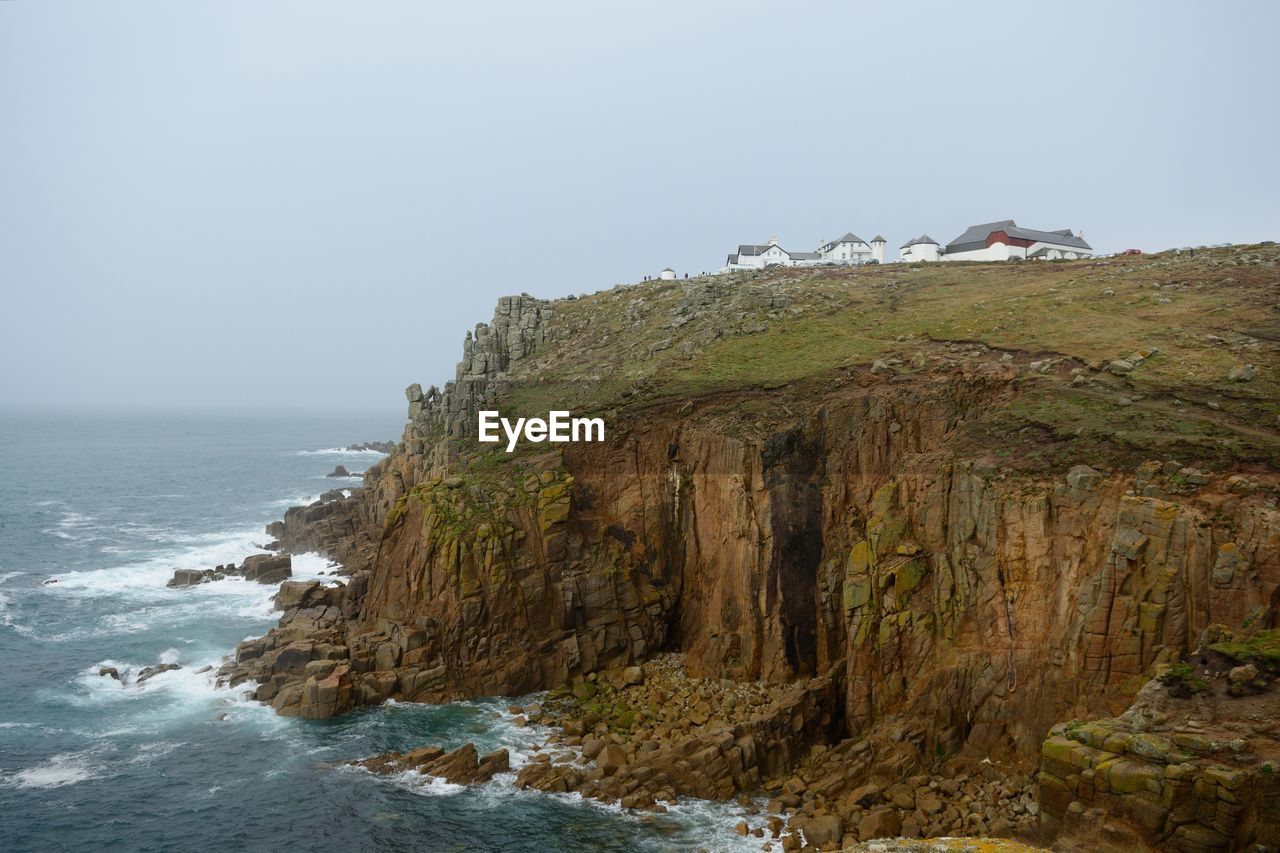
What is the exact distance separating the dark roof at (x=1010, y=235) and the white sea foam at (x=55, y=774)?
73.4 m

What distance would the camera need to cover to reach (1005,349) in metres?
39.3

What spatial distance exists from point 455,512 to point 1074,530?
28.0 m

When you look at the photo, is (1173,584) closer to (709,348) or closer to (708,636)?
(708,636)

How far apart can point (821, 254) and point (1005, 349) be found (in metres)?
58.2

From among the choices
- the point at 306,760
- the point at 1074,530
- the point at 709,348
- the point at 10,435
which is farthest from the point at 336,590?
the point at 10,435

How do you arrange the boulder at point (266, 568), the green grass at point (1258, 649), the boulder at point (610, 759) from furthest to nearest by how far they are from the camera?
the boulder at point (266, 568)
the boulder at point (610, 759)
the green grass at point (1258, 649)

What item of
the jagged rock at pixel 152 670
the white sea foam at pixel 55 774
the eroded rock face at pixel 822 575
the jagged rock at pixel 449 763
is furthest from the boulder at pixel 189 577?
the jagged rock at pixel 449 763

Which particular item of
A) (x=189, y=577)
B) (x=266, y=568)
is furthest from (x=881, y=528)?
(x=189, y=577)

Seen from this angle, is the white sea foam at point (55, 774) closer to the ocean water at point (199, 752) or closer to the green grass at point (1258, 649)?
the ocean water at point (199, 752)

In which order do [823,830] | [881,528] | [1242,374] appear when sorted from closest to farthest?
[823,830], [1242,374], [881,528]

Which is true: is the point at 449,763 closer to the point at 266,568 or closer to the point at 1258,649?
the point at 1258,649

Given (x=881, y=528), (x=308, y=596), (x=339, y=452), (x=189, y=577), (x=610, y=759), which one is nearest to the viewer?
(x=610, y=759)

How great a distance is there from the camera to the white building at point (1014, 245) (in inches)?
2808

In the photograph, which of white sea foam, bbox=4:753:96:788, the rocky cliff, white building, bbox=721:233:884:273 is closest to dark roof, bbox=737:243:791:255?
white building, bbox=721:233:884:273
